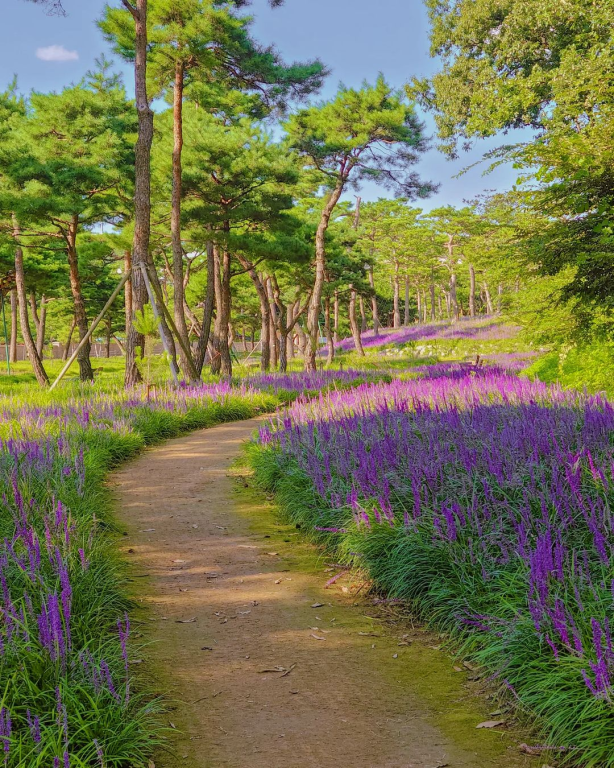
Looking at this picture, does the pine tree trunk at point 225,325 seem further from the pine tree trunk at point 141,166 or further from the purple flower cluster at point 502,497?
the purple flower cluster at point 502,497

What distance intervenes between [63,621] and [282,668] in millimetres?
1099

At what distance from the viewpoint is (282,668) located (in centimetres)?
312

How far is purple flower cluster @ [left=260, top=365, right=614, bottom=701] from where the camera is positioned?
2854mm

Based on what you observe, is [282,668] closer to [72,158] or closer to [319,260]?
[72,158]

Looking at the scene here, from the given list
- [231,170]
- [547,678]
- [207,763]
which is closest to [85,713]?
[207,763]

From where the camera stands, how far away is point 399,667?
3189 millimetres

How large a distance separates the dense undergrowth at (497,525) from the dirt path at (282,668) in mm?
235

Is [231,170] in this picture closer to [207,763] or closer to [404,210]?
[207,763]

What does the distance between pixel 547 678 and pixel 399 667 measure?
2.77ft

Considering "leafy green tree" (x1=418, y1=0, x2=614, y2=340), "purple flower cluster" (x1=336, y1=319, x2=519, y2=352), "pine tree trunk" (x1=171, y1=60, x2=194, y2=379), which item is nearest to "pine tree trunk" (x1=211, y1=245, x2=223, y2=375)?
"pine tree trunk" (x1=171, y1=60, x2=194, y2=379)

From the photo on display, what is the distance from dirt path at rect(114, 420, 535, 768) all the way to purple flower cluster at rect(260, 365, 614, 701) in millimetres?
435

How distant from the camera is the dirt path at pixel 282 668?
8.10 feet

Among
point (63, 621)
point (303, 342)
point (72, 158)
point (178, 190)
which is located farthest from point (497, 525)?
point (303, 342)

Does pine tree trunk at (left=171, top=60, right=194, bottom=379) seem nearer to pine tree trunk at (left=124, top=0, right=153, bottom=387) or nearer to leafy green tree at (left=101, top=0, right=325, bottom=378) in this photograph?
leafy green tree at (left=101, top=0, right=325, bottom=378)
